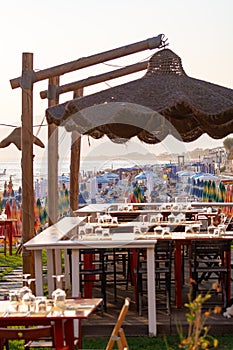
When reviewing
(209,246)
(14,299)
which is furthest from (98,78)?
(14,299)

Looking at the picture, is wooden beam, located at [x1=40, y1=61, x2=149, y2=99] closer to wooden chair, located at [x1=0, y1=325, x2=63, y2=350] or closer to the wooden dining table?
the wooden dining table

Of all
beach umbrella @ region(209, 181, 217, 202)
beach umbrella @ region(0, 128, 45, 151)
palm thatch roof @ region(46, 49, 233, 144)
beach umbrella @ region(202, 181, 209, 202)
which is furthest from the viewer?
beach umbrella @ region(202, 181, 209, 202)

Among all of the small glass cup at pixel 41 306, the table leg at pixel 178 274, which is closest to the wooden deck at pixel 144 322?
the table leg at pixel 178 274

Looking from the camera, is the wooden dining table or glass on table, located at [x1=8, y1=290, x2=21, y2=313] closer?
the wooden dining table

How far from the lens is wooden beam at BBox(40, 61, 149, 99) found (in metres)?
12.7

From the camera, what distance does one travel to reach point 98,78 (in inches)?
520

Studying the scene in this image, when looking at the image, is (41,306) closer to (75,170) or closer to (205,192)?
(75,170)

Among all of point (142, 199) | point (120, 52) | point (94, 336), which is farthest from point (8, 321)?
point (142, 199)

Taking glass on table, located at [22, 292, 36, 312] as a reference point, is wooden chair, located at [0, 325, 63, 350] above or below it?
below

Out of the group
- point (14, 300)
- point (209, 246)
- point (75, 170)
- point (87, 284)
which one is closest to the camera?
point (14, 300)

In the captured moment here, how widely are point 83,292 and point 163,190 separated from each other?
1.70 m

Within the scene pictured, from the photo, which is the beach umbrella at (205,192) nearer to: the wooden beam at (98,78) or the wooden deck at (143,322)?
the wooden beam at (98,78)

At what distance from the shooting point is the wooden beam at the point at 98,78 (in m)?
12.7

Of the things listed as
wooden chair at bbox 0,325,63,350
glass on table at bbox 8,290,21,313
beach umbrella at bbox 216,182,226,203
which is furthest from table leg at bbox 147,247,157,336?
beach umbrella at bbox 216,182,226,203
